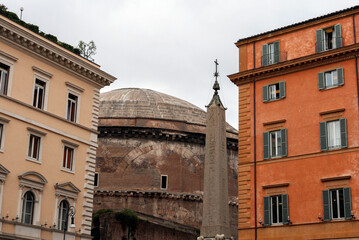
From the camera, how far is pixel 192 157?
129 feet

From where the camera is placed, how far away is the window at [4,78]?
23125mm

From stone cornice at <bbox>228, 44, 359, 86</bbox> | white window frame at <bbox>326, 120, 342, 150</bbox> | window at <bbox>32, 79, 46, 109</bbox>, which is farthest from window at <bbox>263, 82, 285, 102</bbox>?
window at <bbox>32, 79, 46, 109</bbox>

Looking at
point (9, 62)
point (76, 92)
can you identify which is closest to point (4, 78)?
point (9, 62)

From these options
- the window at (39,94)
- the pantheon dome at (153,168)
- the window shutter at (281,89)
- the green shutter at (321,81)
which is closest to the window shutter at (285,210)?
the window shutter at (281,89)

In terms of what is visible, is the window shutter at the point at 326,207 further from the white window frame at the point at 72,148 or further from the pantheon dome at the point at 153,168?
the pantheon dome at the point at 153,168

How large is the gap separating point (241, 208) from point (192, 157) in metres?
15.6

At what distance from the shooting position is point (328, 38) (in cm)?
2405

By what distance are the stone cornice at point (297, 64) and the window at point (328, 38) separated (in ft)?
1.54

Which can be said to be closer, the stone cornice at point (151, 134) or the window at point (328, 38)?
the window at point (328, 38)

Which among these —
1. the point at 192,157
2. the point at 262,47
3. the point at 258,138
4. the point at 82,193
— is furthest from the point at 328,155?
the point at 192,157

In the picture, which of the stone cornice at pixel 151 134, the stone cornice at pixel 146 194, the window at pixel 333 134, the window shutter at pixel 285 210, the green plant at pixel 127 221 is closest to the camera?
the window at pixel 333 134

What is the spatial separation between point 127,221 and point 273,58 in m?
12.5

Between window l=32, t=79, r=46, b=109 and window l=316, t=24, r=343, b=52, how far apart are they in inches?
422

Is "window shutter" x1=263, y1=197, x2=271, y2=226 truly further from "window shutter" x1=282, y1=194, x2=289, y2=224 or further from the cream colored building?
the cream colored building
